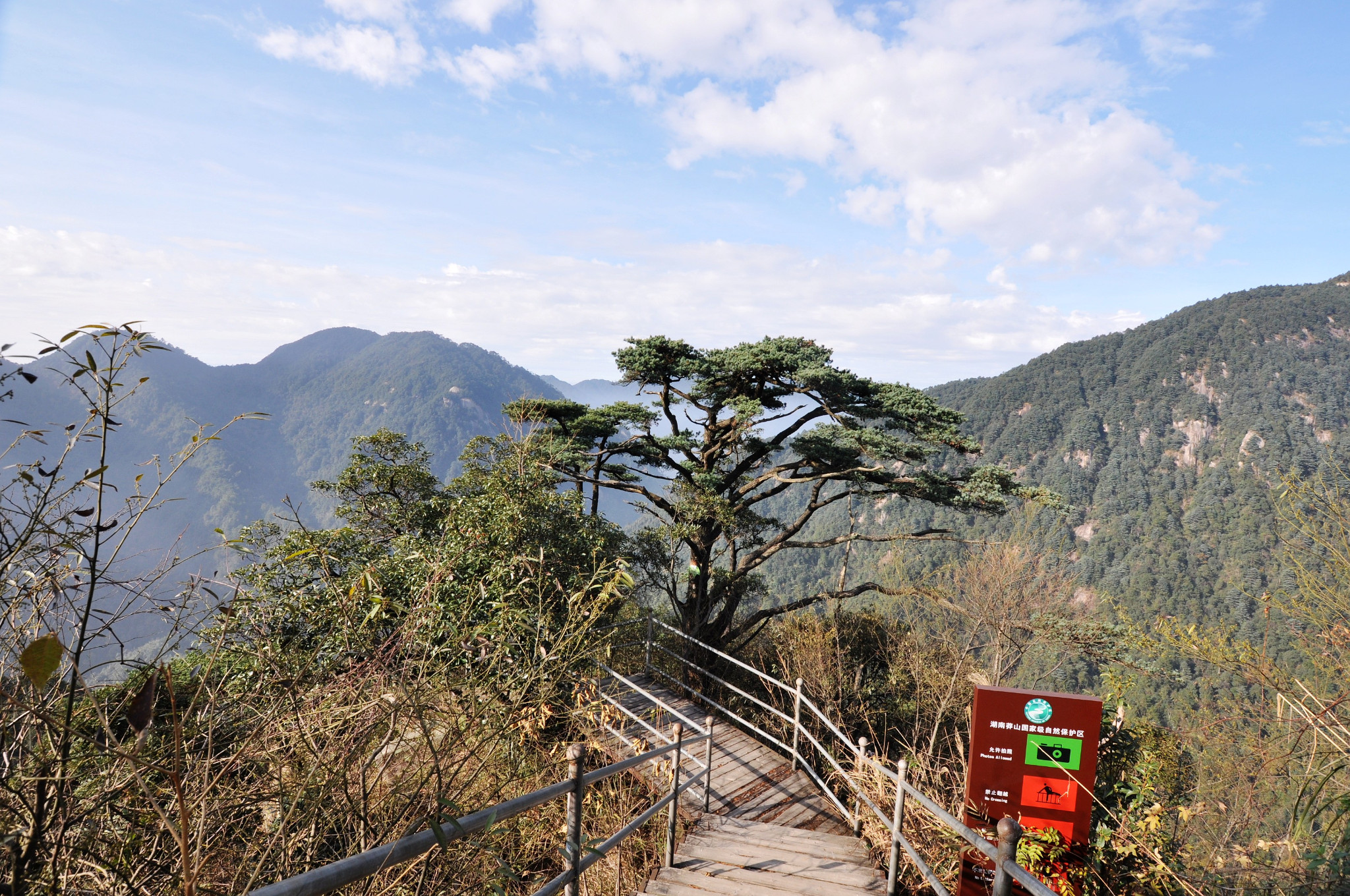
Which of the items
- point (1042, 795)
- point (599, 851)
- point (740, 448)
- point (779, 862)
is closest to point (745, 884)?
point (779, 862)

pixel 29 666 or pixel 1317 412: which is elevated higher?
pixel 1317 412

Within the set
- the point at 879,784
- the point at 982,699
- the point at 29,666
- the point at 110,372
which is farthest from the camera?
the point at 879,784

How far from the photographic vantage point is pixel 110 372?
126 centimetres

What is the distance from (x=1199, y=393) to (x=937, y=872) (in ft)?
302

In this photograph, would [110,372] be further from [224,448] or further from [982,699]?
[224,448]

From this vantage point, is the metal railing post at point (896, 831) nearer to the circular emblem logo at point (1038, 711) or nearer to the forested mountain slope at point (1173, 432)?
the circular emblem logo at point (1038, 711)

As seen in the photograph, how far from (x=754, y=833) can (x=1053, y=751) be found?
240 centimetres

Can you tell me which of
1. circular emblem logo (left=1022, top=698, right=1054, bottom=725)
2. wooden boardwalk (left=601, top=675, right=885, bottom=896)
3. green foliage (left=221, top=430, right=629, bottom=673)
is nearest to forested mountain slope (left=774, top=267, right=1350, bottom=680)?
green foliage (left=221, top=430, right=629, bottom=673)

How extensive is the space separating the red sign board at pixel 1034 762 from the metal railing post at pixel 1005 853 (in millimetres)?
1869

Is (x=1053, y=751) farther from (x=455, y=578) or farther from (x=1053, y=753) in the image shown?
(x=455, y=578)

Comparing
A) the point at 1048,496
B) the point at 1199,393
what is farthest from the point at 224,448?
the point at 1199,393

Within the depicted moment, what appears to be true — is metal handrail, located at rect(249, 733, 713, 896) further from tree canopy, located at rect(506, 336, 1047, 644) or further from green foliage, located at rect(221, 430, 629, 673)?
tree canopy, located at rect(506, 336, 1047, 644)

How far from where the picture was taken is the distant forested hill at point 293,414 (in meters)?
119

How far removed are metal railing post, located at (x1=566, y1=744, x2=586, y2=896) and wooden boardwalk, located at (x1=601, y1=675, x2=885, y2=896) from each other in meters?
2.14
